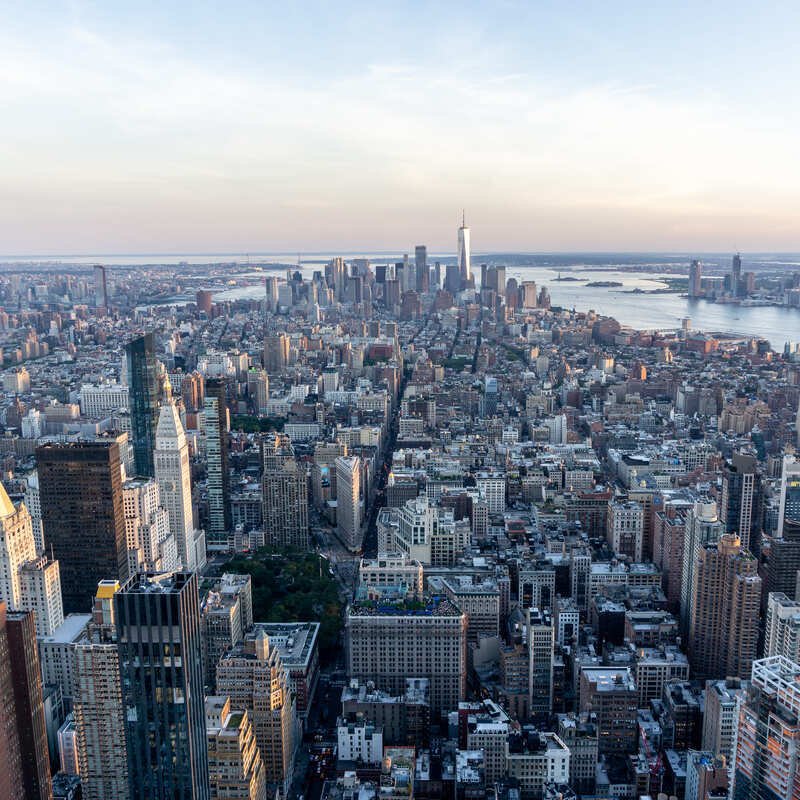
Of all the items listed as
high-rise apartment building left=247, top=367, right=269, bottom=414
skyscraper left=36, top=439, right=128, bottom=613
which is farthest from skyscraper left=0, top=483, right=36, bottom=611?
high-rise apartment building left=247, top=367, right=269, bottom=414

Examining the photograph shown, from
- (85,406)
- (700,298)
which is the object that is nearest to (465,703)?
(85,406)

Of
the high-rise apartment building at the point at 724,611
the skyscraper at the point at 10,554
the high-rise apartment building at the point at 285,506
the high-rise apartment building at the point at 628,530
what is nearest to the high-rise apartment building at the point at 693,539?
the high-rise apartment building at the point at 724,611

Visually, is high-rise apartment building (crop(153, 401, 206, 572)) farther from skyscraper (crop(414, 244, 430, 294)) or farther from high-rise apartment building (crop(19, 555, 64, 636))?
skyscraper (crop(414, 244, 430, 294))

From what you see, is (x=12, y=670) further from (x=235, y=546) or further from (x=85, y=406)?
(x=85, y=406)

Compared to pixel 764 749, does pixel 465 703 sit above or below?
below

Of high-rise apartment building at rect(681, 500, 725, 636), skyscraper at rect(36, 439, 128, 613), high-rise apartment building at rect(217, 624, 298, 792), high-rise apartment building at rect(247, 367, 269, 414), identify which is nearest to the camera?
high-rise apartment building at rect(217, 624, 298, 792)

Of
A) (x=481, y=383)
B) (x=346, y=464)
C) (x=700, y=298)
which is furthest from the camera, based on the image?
(x=700, y=298)
